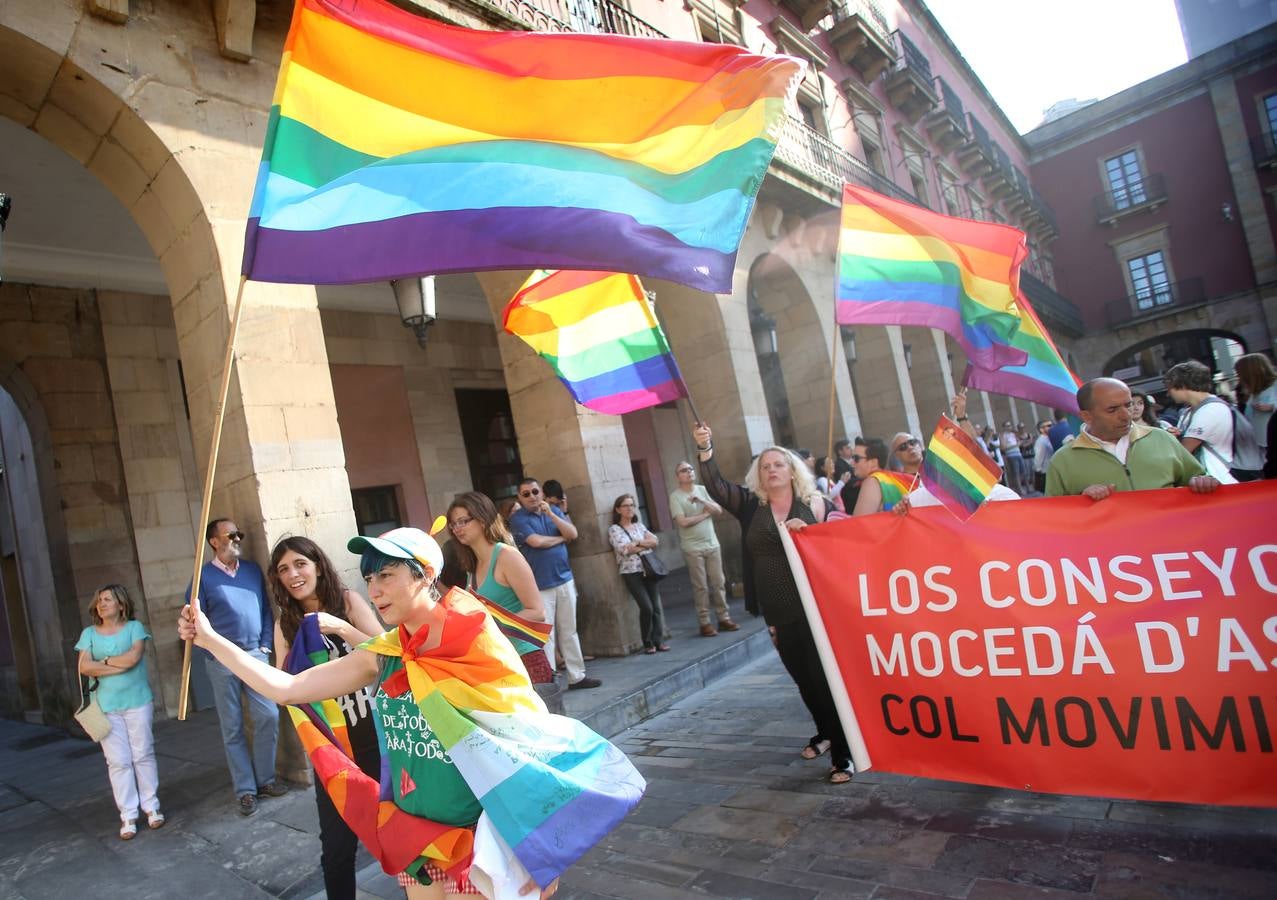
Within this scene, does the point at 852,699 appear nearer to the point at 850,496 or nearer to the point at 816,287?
the point at 850,496

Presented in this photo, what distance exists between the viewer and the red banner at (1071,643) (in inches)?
105

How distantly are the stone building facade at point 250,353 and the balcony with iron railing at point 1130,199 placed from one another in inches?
958

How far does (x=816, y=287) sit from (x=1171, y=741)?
11.2 meters

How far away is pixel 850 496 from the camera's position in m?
6.90

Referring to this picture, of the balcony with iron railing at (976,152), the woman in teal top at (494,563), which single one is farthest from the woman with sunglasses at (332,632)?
the balcony with iron railing at (976,152)

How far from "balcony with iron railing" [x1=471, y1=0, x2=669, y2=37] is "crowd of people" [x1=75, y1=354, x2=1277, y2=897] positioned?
15.6 ft

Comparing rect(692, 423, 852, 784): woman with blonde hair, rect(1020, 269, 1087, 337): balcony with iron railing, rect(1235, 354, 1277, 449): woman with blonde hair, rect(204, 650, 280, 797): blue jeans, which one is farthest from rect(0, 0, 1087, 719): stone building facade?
rect(1020, 269, 1087, 337): balcony with iron railing

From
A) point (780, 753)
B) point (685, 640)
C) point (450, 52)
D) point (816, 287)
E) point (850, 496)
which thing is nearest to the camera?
point (450, 52)

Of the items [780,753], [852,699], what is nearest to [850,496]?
[780,753]

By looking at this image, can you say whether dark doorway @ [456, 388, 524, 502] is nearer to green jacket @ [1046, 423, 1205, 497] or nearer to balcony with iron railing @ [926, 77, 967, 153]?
green jacket @ [1046, 423, 1205, 497]

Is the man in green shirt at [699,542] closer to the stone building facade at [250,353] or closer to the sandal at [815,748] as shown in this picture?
the stone building facade at [250,353]

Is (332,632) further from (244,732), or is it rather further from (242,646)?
(244,732)

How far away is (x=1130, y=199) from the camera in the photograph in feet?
115

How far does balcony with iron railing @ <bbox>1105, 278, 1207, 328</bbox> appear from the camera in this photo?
32312mm
